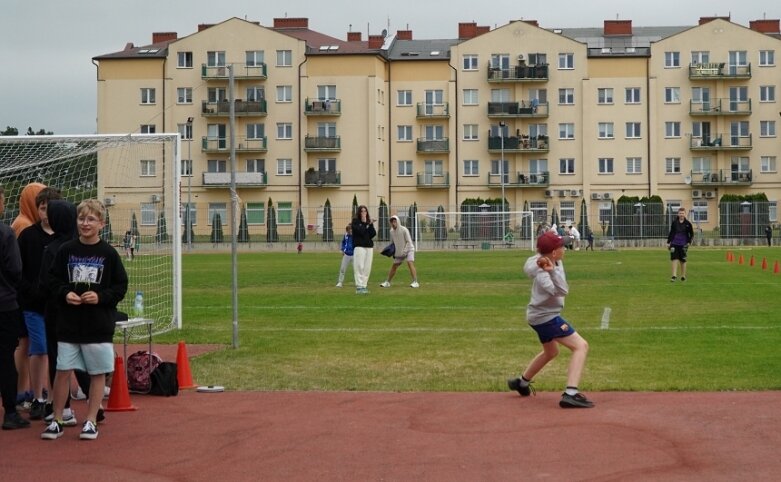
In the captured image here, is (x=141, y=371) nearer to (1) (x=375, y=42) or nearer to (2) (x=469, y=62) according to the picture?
(2) (x=469, y=62)

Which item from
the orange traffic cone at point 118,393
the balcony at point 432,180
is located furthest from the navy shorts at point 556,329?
the balcony at point 432,180

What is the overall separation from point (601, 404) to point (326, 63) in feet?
249

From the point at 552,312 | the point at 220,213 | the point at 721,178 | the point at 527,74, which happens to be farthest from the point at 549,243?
the point at 721,178

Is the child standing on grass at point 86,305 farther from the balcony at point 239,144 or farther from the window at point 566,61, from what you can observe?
the window at point 566,61

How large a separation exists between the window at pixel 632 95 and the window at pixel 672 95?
2038 mm

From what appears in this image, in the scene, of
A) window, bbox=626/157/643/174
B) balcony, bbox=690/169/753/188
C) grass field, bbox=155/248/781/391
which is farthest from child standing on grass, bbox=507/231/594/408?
balcony, bbox=690/169/753/188

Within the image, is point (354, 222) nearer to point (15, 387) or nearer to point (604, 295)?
point (604, 295)

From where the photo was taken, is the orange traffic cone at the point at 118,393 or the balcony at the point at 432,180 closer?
the orange traffic cone at the point at 118,393

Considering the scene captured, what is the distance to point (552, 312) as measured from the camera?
10562 millimetres

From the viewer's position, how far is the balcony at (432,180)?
86.1 meters

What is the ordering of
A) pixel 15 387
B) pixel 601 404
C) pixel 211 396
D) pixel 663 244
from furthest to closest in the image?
pixel 663 244 < pixel 211 396 < pixel 601 404 < pixel 15 387

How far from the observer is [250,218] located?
71.2 meters

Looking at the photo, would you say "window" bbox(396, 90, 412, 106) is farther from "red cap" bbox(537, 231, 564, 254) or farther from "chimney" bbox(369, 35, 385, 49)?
"red cap" bbox(537, 231, 564, 254)

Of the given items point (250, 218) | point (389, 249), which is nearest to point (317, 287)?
point (389, 249)
